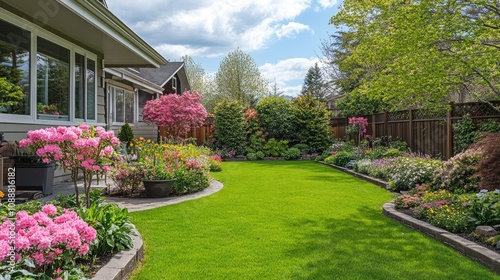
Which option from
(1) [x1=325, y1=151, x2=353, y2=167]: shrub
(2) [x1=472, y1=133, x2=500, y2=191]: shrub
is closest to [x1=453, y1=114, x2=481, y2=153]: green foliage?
(2) [x1=472, y1=133, x2=500, y2=191]: shrub

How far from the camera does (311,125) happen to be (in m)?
17.2

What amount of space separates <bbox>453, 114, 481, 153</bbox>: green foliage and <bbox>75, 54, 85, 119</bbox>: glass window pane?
28.9 ft

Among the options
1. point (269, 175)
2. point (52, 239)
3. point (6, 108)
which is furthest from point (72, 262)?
point (269, 175)

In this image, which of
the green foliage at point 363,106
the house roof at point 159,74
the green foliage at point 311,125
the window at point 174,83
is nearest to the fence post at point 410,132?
the green foliage at point 363,106

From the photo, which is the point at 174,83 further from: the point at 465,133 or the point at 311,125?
the point at 465,133

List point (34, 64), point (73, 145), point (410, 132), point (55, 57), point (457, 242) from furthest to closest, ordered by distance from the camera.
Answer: point (410, 132), point (55, 57), point (34, 64), point (457, 242), point (73, 145)

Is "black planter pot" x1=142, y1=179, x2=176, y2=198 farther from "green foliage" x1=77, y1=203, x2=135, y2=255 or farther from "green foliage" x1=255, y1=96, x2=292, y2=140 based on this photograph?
"green foliage" x1=255, y1=96, x2=292, y2=140

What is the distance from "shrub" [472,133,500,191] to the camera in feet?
18.3

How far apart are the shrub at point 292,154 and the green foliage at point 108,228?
13.0 metres

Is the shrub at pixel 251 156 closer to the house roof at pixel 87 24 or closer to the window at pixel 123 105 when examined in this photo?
the window at pixel 123 105

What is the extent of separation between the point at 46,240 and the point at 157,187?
4273mm

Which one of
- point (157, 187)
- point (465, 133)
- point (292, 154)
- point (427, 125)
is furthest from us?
point (292, 154)

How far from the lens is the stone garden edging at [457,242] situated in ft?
11.5

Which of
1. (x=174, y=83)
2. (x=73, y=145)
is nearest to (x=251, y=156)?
(x=174, y=83)
